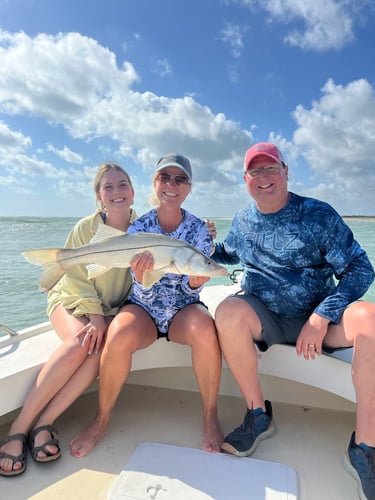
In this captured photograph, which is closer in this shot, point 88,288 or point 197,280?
point 197,280

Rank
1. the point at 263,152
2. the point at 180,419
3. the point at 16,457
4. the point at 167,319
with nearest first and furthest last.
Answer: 1. the point at 16,457
2. the point at 263,152
3. the point at 167,319
4. the point at 180,419

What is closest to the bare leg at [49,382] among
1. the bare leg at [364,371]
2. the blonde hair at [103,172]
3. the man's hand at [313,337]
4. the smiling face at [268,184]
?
the blonde hair at [103,172]

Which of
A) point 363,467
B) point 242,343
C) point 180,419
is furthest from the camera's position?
point 180,419

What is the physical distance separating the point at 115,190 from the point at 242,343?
4.54 ft

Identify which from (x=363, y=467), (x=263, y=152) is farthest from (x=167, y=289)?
(x=363, y=467)

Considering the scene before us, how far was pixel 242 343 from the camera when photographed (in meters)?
2.13

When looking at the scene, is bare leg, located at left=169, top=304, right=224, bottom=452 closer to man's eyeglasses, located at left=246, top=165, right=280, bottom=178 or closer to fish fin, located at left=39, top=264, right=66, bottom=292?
fish fin, located at left=39, top=264, right=66, bottom=292

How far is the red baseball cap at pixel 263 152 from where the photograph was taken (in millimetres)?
2281

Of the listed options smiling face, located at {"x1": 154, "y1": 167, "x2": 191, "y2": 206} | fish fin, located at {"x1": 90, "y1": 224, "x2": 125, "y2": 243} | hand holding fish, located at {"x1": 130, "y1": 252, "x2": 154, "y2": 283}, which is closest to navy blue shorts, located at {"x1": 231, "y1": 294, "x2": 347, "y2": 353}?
hand holding fish, located at {"x1": 130, "y1": 252, "x2": 154, "y2": 283}

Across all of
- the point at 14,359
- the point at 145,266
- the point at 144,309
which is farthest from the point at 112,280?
the point at 14,359

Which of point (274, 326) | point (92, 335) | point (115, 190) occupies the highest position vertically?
point (115, 190)

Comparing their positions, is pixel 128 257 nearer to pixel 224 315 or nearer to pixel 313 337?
A: pixel 224 315

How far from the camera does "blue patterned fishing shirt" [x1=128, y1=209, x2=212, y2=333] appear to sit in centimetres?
241

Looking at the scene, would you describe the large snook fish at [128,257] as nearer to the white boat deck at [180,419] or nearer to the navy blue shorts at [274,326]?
the navy blue shorts at [274,326]
